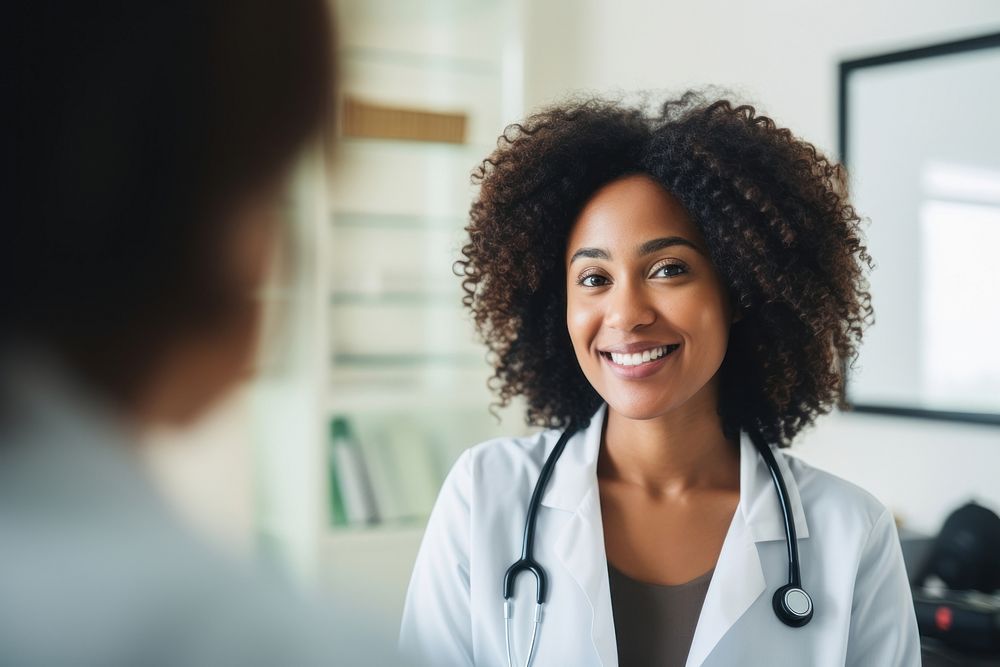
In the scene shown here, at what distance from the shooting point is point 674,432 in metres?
1.49

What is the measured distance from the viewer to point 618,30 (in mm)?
3605

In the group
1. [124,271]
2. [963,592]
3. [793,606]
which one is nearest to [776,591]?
[793,606]

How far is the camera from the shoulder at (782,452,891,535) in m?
1.38

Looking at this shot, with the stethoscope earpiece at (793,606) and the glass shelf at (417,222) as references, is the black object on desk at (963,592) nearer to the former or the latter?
the stethoscope earpiece at (793,606)

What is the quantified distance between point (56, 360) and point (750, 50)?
312 centimetres

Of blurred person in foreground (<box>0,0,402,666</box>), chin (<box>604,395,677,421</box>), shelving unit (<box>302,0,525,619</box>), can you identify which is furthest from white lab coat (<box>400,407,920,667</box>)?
shelving unit (<box>302,0,525,619</box>)

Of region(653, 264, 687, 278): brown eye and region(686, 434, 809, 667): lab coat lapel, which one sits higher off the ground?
region(653, 264, 687, 278): brown eye

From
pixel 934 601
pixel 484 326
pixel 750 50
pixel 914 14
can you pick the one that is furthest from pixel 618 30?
pixel 934 601

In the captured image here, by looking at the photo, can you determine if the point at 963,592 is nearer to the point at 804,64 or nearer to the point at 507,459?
the point at 507,459

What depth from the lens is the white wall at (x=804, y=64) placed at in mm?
2611

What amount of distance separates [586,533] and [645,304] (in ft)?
1.05

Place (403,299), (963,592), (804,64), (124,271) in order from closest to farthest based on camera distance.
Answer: (124,271) < (963,592) < (804,64) < (403,299)

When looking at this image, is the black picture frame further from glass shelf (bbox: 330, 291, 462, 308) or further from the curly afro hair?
glass shelf (bbox: 330, 291, 462, 308)

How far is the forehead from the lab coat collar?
0.98ft
